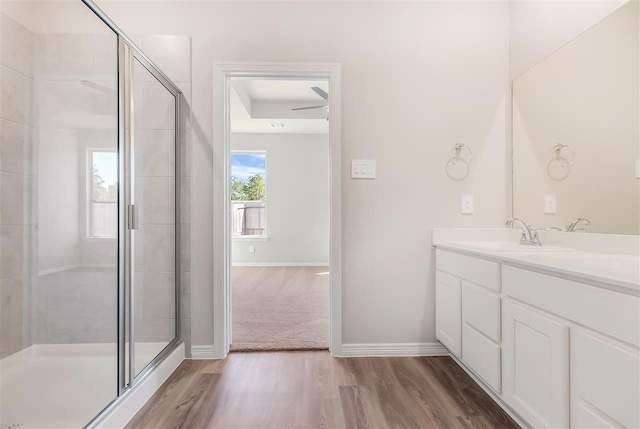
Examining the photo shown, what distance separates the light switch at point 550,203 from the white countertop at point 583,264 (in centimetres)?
24

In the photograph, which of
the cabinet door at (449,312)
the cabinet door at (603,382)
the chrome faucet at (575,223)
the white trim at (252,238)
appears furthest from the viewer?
the white trim at (252,238)

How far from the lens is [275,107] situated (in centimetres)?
524

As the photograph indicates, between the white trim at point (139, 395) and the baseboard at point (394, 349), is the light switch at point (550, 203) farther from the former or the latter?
the white trim at point (139, 395)

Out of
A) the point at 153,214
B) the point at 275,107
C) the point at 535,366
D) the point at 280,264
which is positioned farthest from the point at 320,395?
the point at 280,264

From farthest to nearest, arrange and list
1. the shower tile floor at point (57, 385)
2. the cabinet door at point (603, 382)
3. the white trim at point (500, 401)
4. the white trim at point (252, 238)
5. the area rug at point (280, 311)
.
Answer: the white trim at point (252, 238)
the area rug at point (280, 311)
the white trim at point (500, 401)
the shower tile floor at point (57, 385)
the cabinet door at point (603, 382)

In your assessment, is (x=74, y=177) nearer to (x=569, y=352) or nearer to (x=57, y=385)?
(x=57, y=385)

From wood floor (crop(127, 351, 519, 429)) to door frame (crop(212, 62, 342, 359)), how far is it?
237 mm

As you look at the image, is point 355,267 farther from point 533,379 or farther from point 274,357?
point 533,379

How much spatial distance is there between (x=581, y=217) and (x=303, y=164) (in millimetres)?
4944

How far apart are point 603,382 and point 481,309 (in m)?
0.66

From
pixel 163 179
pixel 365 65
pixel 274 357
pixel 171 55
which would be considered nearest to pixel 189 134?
pixel 163 179

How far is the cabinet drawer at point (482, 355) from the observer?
1556 millimetres

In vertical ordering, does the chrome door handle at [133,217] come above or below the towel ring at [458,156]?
below

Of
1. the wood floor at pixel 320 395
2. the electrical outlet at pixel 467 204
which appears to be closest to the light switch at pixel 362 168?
the electrical outlet at pixel 467 204
